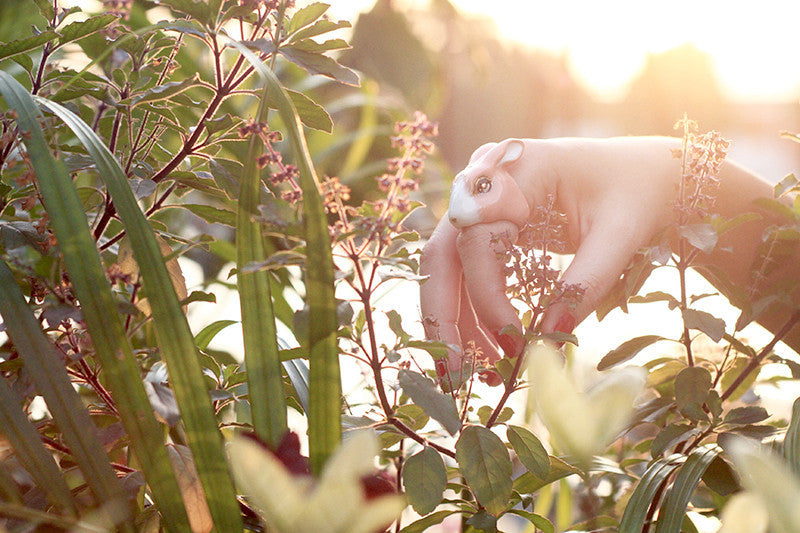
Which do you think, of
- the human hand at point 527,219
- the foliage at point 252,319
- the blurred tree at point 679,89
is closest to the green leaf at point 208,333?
the foliage at point 252,319

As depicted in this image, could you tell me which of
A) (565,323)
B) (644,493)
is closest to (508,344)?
(565,323)

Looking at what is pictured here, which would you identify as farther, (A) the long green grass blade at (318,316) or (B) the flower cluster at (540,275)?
(B) the flower cluster at (540,275)

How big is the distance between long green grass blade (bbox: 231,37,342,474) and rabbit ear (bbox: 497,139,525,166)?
0.80 ft

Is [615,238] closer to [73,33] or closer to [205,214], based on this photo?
[205,214]

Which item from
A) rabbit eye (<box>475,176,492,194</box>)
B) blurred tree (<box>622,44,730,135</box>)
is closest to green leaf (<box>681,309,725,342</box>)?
rabbit eye (<box>475,176,492,194</box>)

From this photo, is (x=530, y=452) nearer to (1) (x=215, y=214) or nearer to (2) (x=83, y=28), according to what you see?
(1) (x=215, y=214)

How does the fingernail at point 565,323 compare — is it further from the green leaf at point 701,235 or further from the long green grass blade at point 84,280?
the long green grass blade at point 84,280

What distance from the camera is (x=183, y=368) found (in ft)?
1.41

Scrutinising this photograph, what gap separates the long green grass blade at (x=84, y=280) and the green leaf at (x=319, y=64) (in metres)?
0.18

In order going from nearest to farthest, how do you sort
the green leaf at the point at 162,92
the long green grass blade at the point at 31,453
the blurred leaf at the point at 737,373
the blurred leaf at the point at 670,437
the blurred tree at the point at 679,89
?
the long green grass blade at the point at 31,453 → the green leaf at the point at 162,92 → the blurred leaf at the point at 670,437 → the blurred leaf at the point at 737,373 → the blurred tree at the point at 679,89

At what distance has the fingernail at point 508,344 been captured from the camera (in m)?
0.60

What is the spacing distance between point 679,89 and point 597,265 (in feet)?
6.48

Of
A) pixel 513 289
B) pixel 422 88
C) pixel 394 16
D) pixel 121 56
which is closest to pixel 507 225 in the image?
pixel 513 289

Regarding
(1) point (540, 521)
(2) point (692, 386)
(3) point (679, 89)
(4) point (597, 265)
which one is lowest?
(1) point (540, 521)
